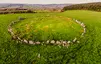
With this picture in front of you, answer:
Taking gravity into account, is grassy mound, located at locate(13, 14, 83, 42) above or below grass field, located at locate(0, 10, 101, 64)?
above

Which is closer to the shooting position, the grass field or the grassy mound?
the grass field

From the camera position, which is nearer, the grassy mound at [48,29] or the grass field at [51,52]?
the grass field at [51,52]

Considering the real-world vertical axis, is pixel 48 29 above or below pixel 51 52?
above

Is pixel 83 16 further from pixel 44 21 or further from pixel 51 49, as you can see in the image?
pixel 51 49

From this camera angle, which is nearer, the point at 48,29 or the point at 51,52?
the point at 51,52

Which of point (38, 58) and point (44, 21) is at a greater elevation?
point (44, 21)

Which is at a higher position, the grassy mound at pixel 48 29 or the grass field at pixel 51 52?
the grassy mound at pixel 48 29

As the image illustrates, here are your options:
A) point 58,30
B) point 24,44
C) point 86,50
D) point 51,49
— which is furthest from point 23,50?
point 86,50

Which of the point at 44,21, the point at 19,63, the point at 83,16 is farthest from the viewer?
the point at 83,16
